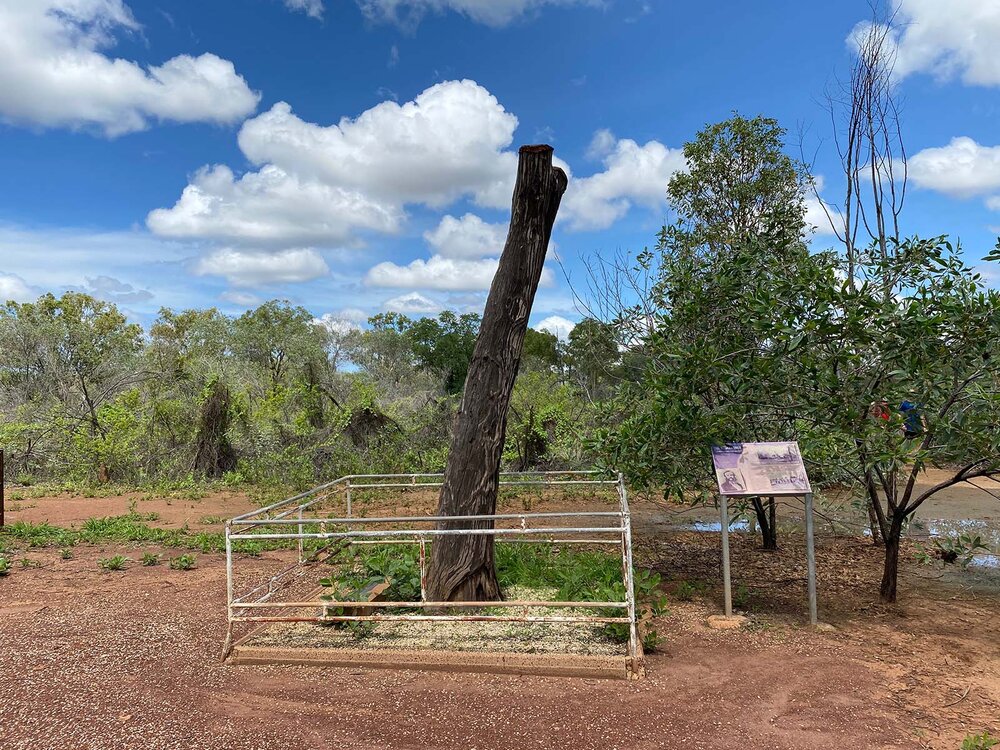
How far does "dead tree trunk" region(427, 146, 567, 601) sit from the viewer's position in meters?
5.47

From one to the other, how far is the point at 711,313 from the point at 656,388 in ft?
4.58

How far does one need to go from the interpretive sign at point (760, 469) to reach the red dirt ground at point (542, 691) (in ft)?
3.49

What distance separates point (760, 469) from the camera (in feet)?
17.3

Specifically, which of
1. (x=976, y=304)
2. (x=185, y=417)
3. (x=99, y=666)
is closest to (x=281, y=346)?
(x=185, y=417)

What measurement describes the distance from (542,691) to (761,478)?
241 centimetres

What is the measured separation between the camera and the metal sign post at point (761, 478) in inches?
200

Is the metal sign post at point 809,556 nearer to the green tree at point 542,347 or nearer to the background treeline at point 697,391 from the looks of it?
the background treeline at point 697,391

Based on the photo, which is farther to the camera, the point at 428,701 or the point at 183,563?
the point at 183,563

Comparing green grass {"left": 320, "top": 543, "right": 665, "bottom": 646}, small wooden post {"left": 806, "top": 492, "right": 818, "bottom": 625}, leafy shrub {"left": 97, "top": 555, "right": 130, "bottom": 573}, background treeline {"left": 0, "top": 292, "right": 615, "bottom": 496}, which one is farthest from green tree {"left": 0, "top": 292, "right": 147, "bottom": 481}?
small wooden post {"left": 806, "top": 492, "right": 818, "bottom": 625}

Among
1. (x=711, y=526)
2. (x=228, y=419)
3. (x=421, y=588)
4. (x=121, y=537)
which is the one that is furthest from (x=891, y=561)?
(x=228, y=419)

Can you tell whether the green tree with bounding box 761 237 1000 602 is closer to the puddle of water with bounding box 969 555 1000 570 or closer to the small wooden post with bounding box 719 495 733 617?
the small wooden post with bounding box 719 495 733 617

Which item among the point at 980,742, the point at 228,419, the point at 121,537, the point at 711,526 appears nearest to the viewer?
the point at 980,742

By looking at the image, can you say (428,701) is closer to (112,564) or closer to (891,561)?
(891,561)

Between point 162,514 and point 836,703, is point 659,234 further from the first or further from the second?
point 162,514
